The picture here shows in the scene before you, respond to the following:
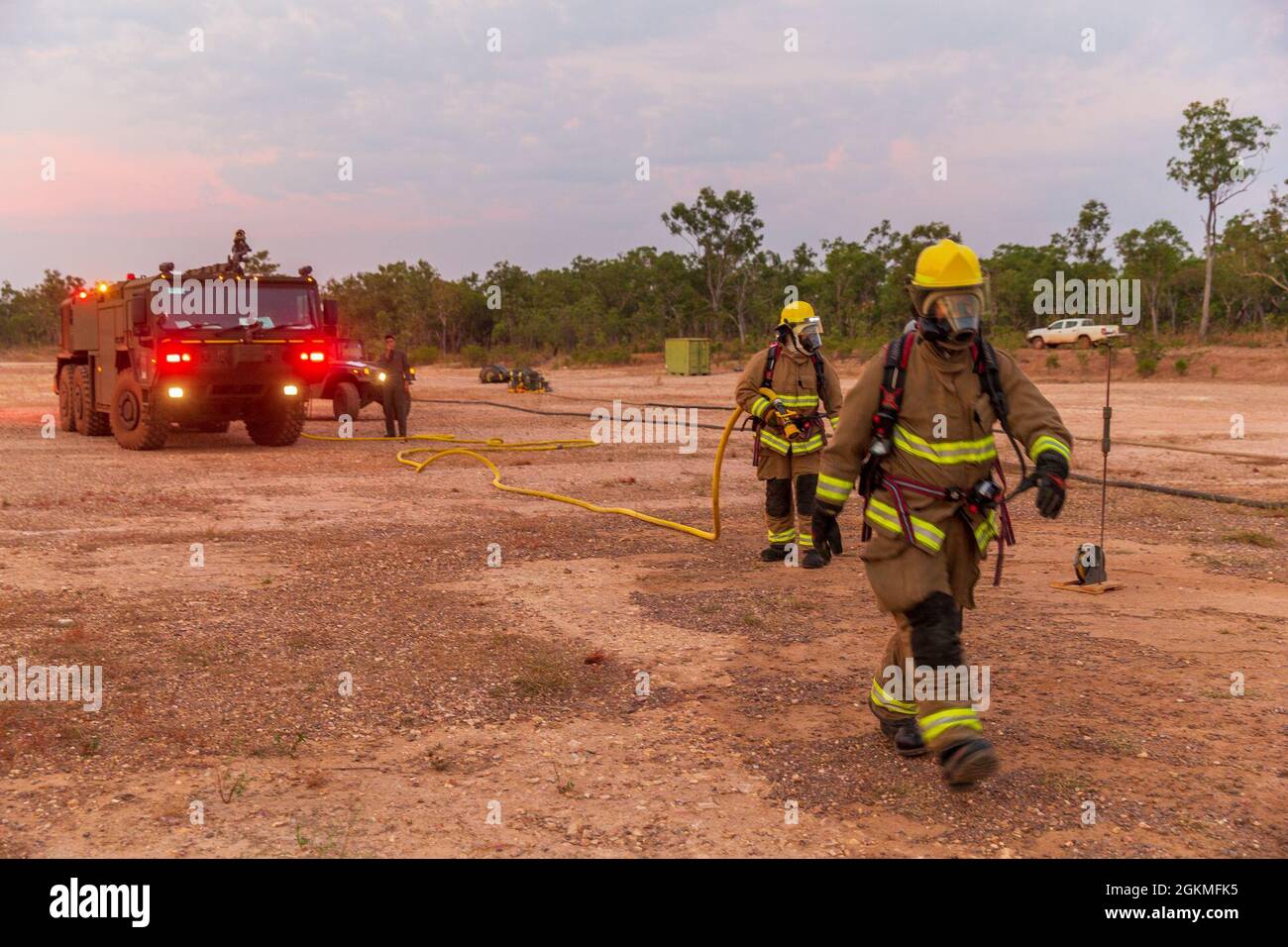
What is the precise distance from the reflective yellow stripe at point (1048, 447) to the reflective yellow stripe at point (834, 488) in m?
0.70

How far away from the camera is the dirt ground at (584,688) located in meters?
3.96

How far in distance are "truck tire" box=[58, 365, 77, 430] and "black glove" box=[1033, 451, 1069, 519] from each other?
1817cm

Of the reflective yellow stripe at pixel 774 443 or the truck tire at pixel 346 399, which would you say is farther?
the truck tire at pixel 346 399

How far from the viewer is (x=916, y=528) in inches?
170

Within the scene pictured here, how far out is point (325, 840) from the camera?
12.5ft

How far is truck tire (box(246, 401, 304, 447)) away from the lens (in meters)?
16.4

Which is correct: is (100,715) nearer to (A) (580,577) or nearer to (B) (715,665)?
(B) (715,665)

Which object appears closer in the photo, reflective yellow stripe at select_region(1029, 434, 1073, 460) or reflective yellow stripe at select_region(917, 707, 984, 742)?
reflective yellow stripe at select_region(917, 707, 984, 742)

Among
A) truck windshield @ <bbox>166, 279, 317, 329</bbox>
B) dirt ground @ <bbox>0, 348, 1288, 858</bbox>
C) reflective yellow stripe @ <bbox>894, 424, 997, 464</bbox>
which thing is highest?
truck windshield @ <bbox>166, 279, 317, 329</bbox>

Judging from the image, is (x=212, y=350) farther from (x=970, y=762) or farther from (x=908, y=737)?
(x=970, y=762)

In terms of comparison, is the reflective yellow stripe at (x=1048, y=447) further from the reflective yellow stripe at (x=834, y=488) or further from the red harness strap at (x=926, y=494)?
the reflective yellow stripe at (x=834, y=488)

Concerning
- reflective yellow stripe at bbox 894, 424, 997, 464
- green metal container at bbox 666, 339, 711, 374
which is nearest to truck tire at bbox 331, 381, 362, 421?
reflective yellow stripe at bbox 894, 424, 997, 464

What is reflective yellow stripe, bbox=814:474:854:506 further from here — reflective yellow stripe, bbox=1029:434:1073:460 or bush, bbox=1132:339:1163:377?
bush, bbox=1132:339:1163:377

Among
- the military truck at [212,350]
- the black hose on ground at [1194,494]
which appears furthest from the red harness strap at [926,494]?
the military truck at [212,350]
